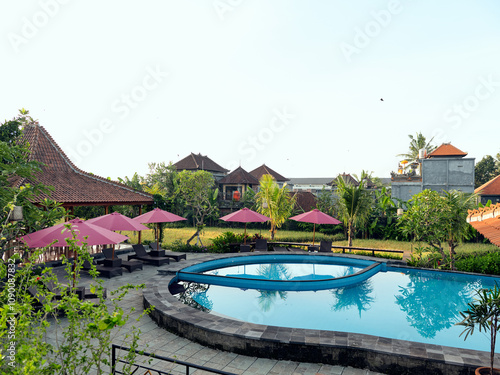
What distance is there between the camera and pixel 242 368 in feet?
20.5

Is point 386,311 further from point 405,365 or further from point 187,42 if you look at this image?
point 187,42

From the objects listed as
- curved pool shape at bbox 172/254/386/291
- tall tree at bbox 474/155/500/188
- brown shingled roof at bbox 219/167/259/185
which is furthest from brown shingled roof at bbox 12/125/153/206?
tall tree at bbox 474/155/500/188

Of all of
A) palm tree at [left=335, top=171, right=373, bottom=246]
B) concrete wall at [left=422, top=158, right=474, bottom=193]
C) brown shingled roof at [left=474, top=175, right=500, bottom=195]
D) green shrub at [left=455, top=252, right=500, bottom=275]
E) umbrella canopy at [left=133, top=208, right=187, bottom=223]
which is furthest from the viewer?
brown shingled roof at [left=474, top=175, right=500, bottom=195]

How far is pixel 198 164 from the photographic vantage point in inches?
1903

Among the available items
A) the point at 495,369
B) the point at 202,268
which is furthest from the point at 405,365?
the point at 202,268

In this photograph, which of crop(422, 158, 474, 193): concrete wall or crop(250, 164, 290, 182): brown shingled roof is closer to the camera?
crop(422, 158, 474, 193): concrete wall

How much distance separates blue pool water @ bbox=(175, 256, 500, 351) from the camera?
9.28 metres

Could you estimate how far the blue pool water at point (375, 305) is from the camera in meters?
9.28

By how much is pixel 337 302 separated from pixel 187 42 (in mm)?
10834

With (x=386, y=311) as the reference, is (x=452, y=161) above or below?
above

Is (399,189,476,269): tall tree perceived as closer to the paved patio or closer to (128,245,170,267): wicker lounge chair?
the paved patio

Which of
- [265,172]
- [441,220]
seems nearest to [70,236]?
[441,220]

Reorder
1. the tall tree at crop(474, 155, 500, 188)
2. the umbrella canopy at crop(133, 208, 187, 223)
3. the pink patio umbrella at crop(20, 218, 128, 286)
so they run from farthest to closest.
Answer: the tall tree at crop(474, 155, 500, 188) < the umbrella canopy at crop(133, 208, 187, 223) < the pink patio umbrella at crop(20, 218, 128, 286)

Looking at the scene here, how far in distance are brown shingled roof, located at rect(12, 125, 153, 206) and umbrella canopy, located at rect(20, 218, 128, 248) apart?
5.43m
